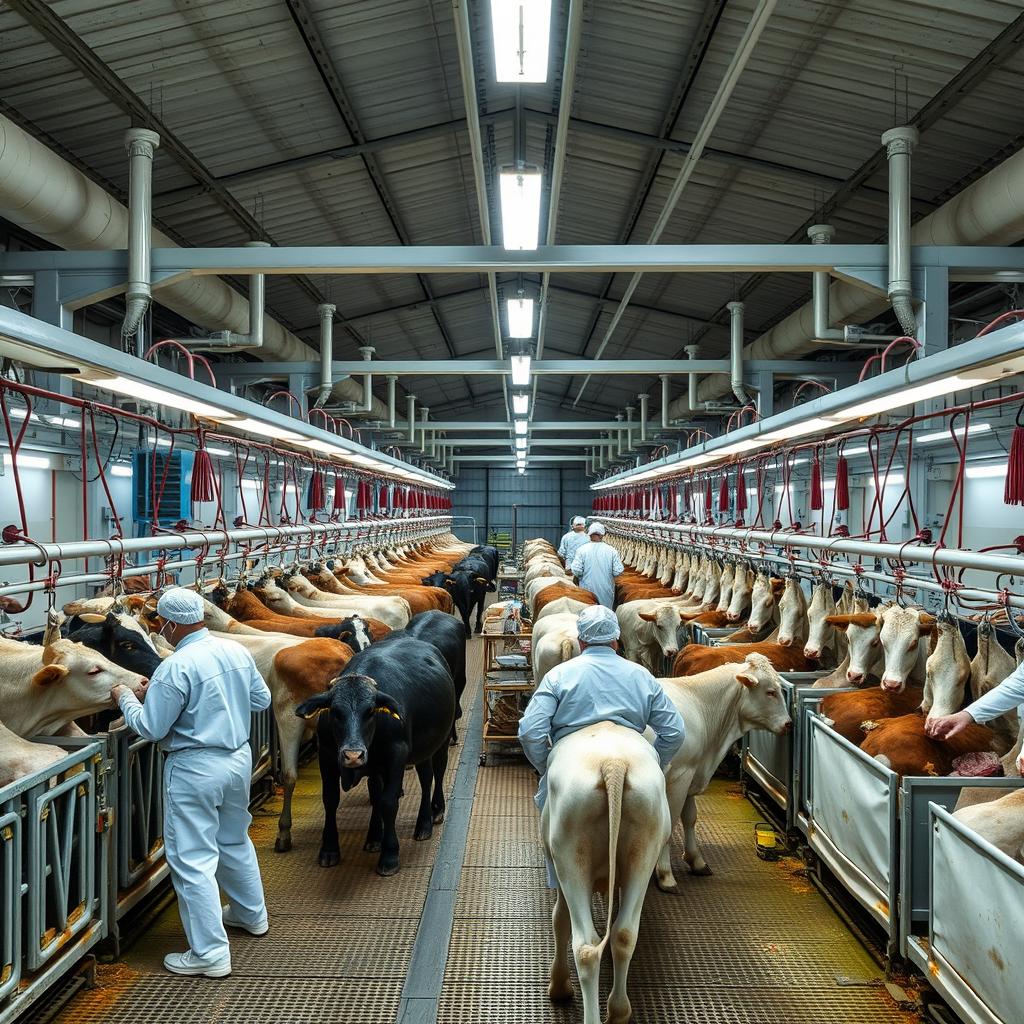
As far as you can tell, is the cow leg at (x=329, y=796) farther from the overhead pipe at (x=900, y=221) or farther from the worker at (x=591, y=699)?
the overhead pipe at (x=900, y=221)

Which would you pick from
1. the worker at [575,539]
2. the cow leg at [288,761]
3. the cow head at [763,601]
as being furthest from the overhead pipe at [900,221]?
the worker at [575,539]

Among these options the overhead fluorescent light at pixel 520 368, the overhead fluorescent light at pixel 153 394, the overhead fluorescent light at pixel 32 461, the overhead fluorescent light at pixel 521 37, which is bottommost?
the overhead fluorescent light at pixel 153 394

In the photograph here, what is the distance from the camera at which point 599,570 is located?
11484 millimetres

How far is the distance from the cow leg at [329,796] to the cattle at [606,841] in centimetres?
216

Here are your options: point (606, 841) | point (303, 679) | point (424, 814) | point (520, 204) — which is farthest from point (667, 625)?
point (606, 841)

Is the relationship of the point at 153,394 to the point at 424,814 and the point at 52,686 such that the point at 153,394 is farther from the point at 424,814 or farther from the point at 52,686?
the point at 424,814

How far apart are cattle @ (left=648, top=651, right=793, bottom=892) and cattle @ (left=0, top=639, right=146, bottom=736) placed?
121 inches

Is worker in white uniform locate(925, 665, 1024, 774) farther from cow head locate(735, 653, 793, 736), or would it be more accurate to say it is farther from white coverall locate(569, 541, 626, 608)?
white coverall locate(569, 541, 626, 608)

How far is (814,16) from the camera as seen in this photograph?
19.6 ft

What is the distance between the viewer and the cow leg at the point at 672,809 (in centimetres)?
506

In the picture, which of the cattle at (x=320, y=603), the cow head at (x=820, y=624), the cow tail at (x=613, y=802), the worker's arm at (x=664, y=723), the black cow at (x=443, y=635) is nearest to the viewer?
the cow tail at (x=613, y=802)

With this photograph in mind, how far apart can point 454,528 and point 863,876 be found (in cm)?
3198

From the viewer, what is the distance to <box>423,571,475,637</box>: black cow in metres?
13.4

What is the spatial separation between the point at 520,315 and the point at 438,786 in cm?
499
